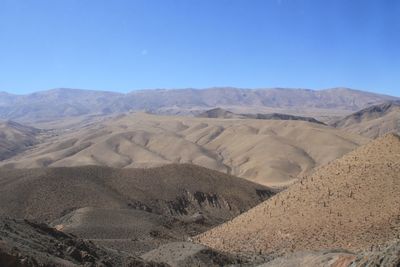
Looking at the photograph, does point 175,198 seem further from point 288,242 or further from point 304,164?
point 304,164

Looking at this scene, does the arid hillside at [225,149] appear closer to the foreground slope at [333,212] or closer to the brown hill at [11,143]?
the brown hill at [11,143]

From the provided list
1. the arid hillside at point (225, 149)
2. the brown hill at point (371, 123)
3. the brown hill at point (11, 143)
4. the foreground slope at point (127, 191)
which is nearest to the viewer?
the foreground slope at point (127, 191)

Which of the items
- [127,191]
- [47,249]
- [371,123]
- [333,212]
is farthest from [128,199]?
[371,123]

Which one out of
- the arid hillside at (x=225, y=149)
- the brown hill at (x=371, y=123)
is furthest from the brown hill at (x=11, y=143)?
the brown hill at (x=371, y=123)

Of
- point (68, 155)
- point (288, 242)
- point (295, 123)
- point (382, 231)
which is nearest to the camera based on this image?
point (382, 231)

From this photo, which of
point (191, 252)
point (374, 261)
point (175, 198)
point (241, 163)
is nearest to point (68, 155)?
point (241, 163)

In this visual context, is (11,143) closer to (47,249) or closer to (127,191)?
(127,191)
